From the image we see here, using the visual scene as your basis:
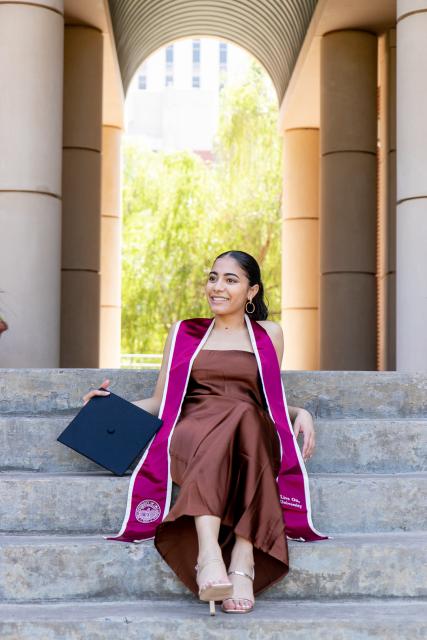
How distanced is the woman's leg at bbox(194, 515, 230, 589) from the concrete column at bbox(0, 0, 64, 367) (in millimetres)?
3886

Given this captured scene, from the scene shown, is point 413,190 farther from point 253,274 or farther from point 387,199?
point 387,199

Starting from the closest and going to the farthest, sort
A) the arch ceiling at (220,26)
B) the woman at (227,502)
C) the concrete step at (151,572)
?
the woman at (227,502) < the concrete step at (151,572) < the arch ceiling at (220,26)

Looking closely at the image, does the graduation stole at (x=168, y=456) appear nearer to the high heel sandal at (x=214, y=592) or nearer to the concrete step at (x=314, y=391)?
the high heel sandal at (x=214, y=592)

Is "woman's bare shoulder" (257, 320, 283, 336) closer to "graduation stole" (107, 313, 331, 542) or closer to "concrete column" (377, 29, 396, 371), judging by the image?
"graduation stole" (107, 313, 331, 542)

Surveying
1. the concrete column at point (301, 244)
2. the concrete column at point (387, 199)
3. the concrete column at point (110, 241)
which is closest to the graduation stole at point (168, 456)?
the concrete column at point (387, 199)

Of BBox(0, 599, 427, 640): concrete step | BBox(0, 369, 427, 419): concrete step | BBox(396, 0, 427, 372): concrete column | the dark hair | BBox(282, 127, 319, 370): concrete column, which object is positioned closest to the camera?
BBox(0, 599, 427, 640): concrete step

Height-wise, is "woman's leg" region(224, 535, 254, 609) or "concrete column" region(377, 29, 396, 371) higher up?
"concrete column" region(377, 29, 396, 371)

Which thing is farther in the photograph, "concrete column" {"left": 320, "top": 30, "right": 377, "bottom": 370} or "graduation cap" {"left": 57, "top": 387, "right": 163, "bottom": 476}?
"concrete column" {"left": 320, "top": 30, "right": 377, "bottom": 370}

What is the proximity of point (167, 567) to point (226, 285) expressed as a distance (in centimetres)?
146

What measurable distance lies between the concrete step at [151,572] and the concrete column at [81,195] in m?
8.36

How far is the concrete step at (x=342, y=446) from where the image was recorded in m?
4.98

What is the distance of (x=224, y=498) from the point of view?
12.8 ft

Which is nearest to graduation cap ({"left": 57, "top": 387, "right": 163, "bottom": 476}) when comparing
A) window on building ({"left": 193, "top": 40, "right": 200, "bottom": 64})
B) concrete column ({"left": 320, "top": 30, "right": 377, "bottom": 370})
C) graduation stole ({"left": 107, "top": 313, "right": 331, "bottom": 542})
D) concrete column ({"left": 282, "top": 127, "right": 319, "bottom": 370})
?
graduation stole ({"left": 107, "top": 313, "right": 331, "bottom": 542})

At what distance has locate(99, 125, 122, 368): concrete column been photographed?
16875 millimetres
